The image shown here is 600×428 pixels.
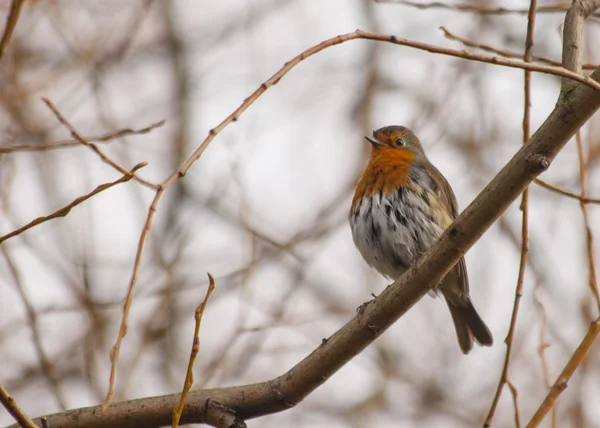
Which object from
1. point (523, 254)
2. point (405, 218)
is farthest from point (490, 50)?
point (405, 218)

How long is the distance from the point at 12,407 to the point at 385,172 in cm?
379

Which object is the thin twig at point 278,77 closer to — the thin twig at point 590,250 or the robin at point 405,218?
the thin twig at point 590,250

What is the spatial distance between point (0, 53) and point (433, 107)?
19.0 ft

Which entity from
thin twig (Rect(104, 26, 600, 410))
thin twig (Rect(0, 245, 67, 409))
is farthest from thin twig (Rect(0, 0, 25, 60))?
thin twig (Rect(0, 245, 67, 409))

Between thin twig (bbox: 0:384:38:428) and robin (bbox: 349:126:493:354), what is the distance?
11.0ft

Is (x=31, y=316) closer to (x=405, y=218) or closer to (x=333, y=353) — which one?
(x=333, y=353)

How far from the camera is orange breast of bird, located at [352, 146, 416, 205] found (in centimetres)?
567

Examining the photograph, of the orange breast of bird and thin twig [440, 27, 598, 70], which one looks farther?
the orange breast of bird

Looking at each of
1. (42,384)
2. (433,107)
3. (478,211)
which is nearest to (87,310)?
(42,384)

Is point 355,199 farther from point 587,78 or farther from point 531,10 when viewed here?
point 587,78

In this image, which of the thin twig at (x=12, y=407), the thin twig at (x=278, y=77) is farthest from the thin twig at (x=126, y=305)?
the thin twig at (x=12, y=407)

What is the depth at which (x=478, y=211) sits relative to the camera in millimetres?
3180

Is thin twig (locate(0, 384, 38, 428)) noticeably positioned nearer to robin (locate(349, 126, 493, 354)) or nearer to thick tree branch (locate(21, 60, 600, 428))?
thick tree branch (locate(21, 60, 600, 428))

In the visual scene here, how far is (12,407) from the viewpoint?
248cm
